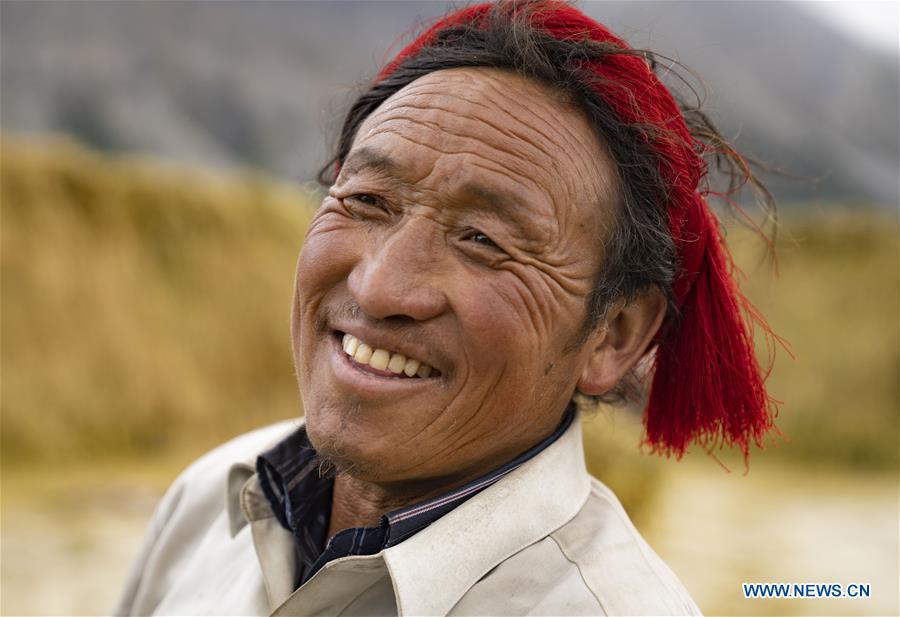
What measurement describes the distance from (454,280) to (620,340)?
1.70 feet

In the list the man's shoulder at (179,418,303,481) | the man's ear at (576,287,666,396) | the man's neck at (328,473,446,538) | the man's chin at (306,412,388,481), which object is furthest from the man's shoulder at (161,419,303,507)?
the man's ear at (576,287,666,396)

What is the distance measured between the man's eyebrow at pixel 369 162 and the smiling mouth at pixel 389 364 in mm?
366

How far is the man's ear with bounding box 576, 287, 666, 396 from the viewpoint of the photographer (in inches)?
77.1

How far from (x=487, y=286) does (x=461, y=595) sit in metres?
0.58

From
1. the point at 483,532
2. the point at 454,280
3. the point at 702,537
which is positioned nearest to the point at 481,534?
the point at 483,532

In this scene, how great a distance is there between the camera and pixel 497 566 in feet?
5.59

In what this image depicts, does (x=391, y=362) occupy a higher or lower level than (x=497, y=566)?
higher

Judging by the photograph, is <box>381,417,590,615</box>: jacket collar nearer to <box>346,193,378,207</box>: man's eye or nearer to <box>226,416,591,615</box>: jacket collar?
<box>226,416,591,615</box>: jacket collar

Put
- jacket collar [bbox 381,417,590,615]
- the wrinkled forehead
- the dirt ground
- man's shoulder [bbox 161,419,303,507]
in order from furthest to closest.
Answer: the dirt ground
man's shoulder [bbox 161,419,303,507]
the wrinkled forehead
jacket collar [bbox 381,417,590,615]

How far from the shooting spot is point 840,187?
627 inches

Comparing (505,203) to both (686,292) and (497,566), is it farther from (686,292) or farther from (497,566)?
(497,566)

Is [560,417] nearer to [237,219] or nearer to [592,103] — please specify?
[592,103]

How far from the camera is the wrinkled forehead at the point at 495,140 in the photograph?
68.9 inches

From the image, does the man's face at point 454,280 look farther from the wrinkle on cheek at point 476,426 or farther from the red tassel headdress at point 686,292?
the red tassel headdress at point 686,292
